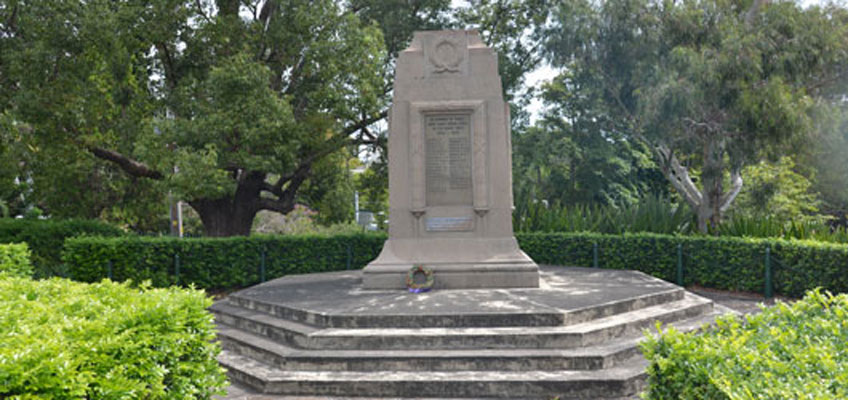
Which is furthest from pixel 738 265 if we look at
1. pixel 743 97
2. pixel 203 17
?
pixel 203 17

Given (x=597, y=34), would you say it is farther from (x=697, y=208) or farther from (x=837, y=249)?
(x=837, y=249)

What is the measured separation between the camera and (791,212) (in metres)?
24.8

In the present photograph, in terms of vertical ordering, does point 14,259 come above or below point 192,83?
below

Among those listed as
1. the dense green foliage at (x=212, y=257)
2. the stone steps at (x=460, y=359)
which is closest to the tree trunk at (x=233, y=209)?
the dense green foliage at (x=212, y=257)

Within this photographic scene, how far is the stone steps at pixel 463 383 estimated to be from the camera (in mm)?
6301

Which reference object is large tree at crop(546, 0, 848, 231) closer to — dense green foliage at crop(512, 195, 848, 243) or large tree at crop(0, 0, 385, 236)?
dense green foliage at crop(512, 195, 848, 243)

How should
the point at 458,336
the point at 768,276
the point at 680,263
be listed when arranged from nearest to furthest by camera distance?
Answer: the point at 458,336
the point at 768,276
the point at 680,263

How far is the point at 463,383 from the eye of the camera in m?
6.46

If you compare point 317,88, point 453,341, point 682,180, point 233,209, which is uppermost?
point 317,88

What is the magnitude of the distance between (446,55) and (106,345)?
329 inches

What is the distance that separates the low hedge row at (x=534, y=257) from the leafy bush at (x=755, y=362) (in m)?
8.56

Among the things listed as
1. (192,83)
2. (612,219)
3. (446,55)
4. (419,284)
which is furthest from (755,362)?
(192,83)

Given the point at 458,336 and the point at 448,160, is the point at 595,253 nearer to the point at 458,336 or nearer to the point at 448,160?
the point at 448,160

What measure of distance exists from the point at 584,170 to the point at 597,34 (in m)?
8.29
